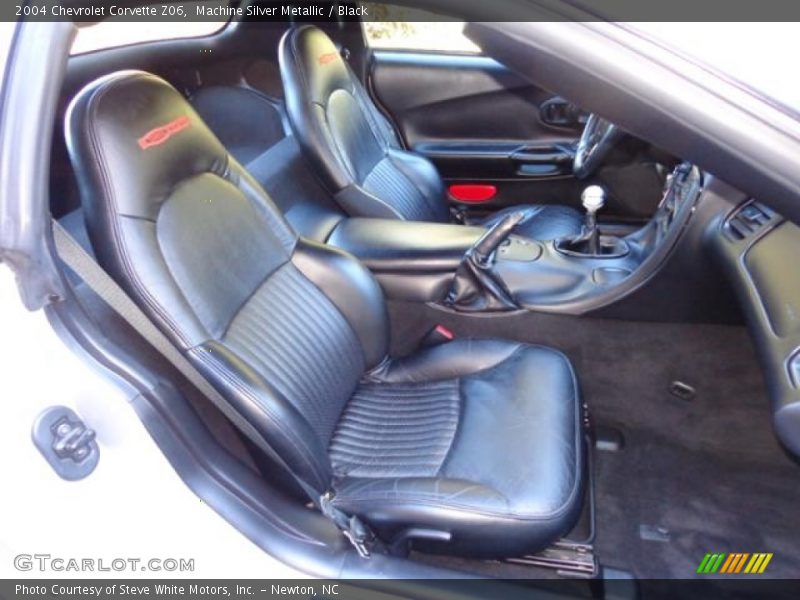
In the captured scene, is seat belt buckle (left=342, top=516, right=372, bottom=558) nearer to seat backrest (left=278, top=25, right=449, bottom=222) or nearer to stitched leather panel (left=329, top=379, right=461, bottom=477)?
stitched leather panel (left=329, top=379, right=461, bottom=477)

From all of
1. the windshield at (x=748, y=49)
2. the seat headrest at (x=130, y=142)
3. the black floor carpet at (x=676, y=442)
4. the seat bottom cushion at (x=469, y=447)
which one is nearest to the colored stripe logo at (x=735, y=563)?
the black floor carpet at (x=676, y=442)

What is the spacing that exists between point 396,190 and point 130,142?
4.05 ft

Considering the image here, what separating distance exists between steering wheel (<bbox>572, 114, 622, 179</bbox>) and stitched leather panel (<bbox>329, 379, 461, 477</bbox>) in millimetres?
972

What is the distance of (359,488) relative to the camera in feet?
4.24

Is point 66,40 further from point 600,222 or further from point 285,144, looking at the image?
point 600,222

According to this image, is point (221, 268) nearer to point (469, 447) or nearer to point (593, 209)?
point (469, 447)

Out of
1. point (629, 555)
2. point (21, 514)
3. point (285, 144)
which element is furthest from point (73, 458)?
point (285, 144)

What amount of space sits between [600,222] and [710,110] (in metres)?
1.74

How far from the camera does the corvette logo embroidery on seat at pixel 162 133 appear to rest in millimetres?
1162

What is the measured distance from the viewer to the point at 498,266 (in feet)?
6.07

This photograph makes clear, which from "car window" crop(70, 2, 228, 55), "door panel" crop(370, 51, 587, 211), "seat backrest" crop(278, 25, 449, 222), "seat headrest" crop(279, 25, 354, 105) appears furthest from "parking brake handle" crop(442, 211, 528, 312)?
"car window" crop(70, 2, 228, 55)

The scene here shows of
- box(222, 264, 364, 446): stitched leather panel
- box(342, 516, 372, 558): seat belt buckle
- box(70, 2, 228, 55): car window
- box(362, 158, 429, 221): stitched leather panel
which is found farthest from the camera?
box(362, 158, 429, 221): stitched leather panel

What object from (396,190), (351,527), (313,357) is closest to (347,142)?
(396,190)

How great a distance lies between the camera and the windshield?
0.87 metres
